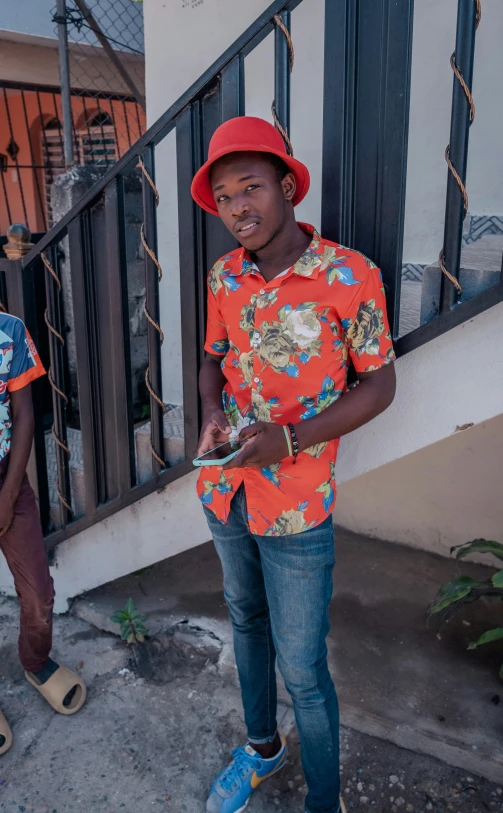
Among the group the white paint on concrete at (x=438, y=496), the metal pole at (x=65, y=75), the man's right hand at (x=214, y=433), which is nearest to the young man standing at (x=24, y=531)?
the man's right hand at (x=214, y=433)

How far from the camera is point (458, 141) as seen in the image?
1.79 metres

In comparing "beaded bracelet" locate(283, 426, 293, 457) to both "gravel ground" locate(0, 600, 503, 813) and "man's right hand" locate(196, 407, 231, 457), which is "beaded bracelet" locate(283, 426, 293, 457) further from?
"gravel ground" locate(0, 600, 503, 813)

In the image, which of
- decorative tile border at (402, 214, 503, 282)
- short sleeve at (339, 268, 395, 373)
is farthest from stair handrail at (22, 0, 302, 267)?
decorative tile border at (402, 214, 503, 282)

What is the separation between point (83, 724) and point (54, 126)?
8.40 metres

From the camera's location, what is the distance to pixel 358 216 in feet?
6.58

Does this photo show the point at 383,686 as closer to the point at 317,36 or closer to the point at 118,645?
the point at 118,645

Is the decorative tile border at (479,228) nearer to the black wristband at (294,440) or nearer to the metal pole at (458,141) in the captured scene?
the metal pole at (458,141)

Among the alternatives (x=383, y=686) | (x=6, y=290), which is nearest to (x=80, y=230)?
(x=6, y=290)

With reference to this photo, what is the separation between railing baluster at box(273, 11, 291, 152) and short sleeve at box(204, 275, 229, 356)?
20.2 inches

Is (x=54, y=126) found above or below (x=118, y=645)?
above

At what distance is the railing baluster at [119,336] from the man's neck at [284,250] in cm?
90

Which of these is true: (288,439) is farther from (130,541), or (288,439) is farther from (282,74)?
(130,541)

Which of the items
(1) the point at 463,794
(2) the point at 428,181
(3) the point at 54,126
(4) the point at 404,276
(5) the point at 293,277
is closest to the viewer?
(5) the point at 293,277

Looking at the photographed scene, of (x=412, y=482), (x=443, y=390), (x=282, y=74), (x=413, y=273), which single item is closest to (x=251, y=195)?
(x=282, y=74)
